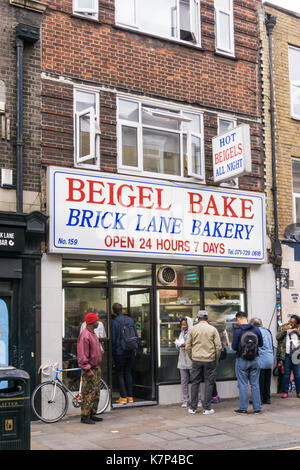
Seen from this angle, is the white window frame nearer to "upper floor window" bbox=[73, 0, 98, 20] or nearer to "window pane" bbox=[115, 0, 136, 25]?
"window pane" bbox=[115, 0, 136, 25]

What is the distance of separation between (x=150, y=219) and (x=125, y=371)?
122 inches

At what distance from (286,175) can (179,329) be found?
4.89m

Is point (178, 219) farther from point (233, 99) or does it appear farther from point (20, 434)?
point (20, 434)

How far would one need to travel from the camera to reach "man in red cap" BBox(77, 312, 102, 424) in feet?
34.1

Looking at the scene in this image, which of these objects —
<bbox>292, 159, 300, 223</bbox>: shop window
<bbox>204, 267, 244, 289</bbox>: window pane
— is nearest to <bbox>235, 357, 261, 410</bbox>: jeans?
<bbox>204, 267, 244, 289</bbox>: window pane

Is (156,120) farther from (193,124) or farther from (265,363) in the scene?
(265,363)

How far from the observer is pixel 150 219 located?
12695 millimetres

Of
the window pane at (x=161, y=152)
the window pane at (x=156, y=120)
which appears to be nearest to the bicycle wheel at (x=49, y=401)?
the window pane at (x=161, y=152)

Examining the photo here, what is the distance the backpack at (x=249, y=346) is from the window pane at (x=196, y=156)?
4079 mm

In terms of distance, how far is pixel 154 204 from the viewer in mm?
12781

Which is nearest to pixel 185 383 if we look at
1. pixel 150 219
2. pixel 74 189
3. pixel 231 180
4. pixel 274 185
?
pixel 150 219

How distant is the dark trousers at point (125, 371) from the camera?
12.1 meters

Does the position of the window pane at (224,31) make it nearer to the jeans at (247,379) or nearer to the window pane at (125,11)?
the window pane at (125,11)

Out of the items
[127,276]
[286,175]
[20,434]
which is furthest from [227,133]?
[20,434]
